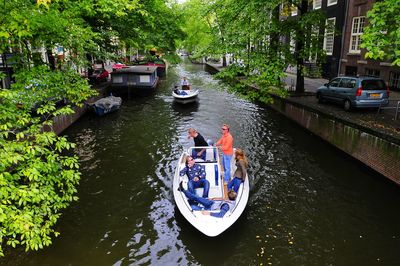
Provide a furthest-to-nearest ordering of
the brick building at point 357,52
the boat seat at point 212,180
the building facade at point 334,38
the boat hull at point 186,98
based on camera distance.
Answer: the building facade at point 334,38 < the boat hull at point 186,98 < the brick building at point 357,52 < the boat seat at point 212,180

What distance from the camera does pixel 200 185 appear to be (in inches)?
378

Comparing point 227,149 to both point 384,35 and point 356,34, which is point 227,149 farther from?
point 356,34

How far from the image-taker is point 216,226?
321 inches

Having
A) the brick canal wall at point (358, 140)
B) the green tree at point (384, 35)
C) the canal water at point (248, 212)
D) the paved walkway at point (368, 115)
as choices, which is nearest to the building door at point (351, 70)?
the paved walkway at point (368, 115)

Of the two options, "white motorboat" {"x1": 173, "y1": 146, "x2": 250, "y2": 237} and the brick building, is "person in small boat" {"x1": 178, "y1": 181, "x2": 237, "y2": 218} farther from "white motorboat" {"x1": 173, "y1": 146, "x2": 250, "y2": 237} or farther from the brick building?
the brick building

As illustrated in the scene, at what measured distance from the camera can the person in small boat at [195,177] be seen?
371 inches

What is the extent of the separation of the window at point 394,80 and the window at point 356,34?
13.1 ft

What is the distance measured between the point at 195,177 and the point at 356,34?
2241 centimetres

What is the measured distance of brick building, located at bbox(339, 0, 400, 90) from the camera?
22756 mm

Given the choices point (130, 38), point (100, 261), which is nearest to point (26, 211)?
point (100, 261)

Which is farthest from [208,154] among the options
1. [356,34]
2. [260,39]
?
[356,34]

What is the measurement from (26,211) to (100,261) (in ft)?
11.0

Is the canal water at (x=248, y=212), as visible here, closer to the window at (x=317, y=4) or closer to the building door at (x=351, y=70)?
the building door at (x=351, y=70)

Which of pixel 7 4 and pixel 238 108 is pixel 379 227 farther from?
pixel 238 108
